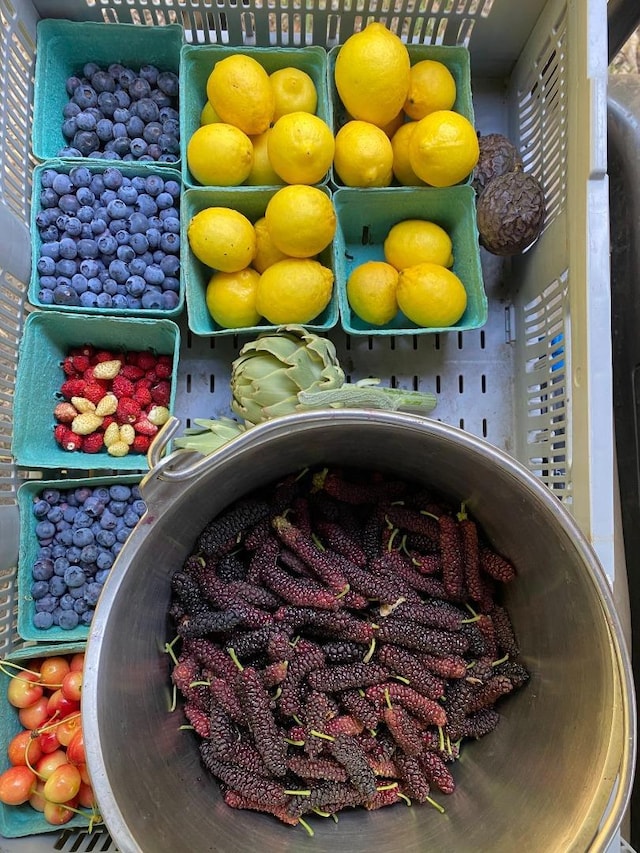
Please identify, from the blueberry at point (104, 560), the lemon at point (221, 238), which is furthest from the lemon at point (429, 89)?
the blueberry at point (104, 560)

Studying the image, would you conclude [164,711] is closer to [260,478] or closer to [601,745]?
[260,478]

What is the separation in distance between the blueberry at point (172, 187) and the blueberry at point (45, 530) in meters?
0.57

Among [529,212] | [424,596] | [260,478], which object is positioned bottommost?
[424,596]

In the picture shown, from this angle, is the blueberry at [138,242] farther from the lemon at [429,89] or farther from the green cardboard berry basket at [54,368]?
the lemon at [429,89]

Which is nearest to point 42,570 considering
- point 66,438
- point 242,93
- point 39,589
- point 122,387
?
point 39,589

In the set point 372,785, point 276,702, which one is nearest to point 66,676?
point 276,702

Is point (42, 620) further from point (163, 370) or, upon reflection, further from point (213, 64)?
point (213, 64)

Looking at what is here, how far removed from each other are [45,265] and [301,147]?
444mm

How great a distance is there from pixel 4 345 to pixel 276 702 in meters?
0.69

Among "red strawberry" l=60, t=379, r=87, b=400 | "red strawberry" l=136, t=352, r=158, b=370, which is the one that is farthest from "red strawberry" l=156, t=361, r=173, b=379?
"red strawberry" l=60, t=379, r=87, b=400

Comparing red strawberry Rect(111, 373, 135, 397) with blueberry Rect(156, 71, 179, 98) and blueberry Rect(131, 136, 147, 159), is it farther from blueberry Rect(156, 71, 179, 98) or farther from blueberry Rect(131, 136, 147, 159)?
blueberry Rect(156, 71, 179, 98)

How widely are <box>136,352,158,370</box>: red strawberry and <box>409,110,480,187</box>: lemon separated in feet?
1.76

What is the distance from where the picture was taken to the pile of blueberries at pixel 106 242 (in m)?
1.00

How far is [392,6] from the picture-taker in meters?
1.04
